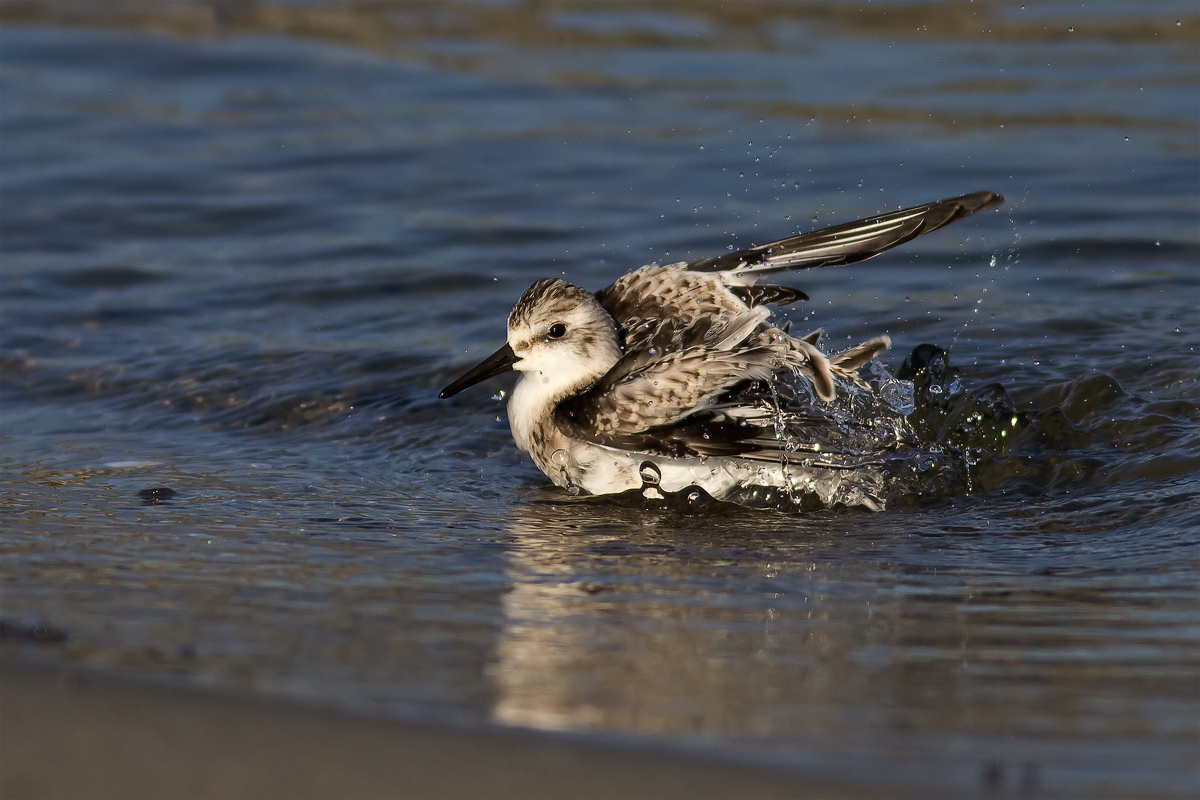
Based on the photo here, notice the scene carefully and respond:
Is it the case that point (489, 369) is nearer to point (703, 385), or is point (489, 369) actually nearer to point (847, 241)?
point (703, 385)

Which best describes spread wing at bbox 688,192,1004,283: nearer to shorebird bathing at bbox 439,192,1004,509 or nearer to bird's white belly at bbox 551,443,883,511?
shorebird bathing at bbox 439,192,1004,509

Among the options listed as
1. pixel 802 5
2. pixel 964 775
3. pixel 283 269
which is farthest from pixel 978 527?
pixel 802 5

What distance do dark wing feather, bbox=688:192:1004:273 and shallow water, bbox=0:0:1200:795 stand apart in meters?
1.00

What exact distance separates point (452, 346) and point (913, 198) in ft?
10.8

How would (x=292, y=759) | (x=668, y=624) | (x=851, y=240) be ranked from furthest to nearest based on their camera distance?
(x=851, y=240) < (x=668, y=624) < (x=292, y=759)

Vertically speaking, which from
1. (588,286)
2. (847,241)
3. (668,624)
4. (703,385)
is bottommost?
(668,624)

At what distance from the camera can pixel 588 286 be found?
889 cm

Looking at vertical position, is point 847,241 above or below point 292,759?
above

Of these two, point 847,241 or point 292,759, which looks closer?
point 292,759

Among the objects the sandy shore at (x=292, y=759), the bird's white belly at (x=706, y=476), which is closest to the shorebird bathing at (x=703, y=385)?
the bird's white belly at (x=706, y=476)

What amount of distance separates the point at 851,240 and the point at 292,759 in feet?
12.4

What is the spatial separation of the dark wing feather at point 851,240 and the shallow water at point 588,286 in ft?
3.29

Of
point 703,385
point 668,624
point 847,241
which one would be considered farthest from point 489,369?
point 668,624

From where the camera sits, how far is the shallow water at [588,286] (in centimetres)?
382
